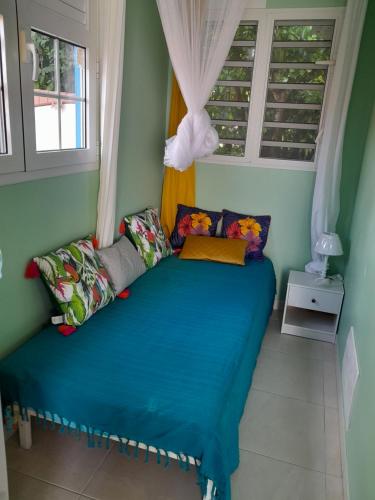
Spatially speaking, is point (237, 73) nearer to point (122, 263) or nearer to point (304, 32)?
point (304, 32)

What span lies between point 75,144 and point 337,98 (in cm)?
186

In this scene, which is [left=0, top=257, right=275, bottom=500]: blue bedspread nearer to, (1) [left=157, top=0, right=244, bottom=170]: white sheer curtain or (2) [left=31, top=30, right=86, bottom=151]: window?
(2) [left=31, top=30, right=86, bottom=151]: window

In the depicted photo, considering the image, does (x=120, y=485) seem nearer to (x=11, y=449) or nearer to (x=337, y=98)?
(x=11, y=449)

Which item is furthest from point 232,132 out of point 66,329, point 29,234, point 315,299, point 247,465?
point 247,465

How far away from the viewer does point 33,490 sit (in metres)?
1.65

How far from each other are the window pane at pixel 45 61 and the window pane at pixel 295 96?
1.82 meters

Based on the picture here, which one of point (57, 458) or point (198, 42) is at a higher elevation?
point (198, 42)

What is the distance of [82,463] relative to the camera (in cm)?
180

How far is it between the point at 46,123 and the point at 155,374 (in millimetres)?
1317

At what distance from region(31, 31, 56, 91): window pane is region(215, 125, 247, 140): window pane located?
170 centimetres

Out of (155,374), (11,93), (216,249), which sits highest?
(11,93)

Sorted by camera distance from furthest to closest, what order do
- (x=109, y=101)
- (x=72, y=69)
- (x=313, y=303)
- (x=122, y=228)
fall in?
(x=313, y=303)
(x=122, y=228)
(x=109, y=101)
(x=72, y=69)

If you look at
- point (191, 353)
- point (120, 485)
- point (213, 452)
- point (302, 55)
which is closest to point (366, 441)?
point (213, 452)

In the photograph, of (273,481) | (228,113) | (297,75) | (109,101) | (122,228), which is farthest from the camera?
(228,113)
